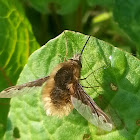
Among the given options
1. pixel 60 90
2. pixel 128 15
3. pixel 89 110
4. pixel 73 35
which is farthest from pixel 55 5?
Answer: pixel 89 110

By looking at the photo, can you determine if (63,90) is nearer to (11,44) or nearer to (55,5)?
(11,44)

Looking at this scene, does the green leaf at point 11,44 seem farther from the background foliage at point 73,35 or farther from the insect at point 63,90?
the insect at point 63,90

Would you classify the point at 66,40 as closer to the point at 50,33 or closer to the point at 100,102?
the point at 100,102

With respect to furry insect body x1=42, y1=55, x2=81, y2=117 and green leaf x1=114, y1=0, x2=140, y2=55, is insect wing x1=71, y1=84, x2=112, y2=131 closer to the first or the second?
furry insect body x1=42, y1=55, x2=81, y2=117

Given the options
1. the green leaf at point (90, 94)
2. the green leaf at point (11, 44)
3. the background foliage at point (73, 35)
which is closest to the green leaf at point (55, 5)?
the background foliage at point (73, 35)

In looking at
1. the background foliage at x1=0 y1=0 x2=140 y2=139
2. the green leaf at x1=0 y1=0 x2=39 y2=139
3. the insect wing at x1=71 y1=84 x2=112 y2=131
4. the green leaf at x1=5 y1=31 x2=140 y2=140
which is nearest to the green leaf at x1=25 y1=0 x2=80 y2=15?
the background foliage at x1=0 y1=0 x2=140 y2=139

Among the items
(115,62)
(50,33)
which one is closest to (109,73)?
(115,62)
